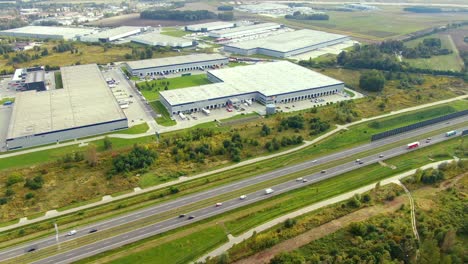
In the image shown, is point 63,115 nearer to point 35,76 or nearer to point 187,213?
point 35,76

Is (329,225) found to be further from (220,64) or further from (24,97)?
(220,64)

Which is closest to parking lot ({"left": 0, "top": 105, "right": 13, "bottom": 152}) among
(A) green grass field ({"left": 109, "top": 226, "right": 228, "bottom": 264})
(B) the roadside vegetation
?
(B) the roadside vegetation

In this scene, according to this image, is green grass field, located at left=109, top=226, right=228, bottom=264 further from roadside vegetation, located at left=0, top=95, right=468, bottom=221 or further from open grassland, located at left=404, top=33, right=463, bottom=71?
open grassland, located at left=404, top=33, right=463, bottom=71

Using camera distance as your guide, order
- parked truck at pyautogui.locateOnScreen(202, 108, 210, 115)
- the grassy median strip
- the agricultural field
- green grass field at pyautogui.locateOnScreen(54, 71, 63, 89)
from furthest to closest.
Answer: the agricultural field
green grass field at pyautogui.locateOnScreen(54, 71, 63, 89)
parked truck at pyautogui.locateOnScreen(202, 108, 210, 115)
the grassy median strip

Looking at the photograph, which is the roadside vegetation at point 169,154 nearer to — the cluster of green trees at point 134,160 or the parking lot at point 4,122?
the cluster of green trees at point 134,160

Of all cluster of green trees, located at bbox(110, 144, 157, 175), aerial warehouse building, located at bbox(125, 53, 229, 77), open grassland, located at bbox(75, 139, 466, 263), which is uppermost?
aerial warehouse building, located at bbox(125, 53, 229, 77)

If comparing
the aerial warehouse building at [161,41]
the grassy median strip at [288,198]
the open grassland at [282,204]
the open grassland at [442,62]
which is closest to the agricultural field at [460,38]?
the open grassland at [442,62]
